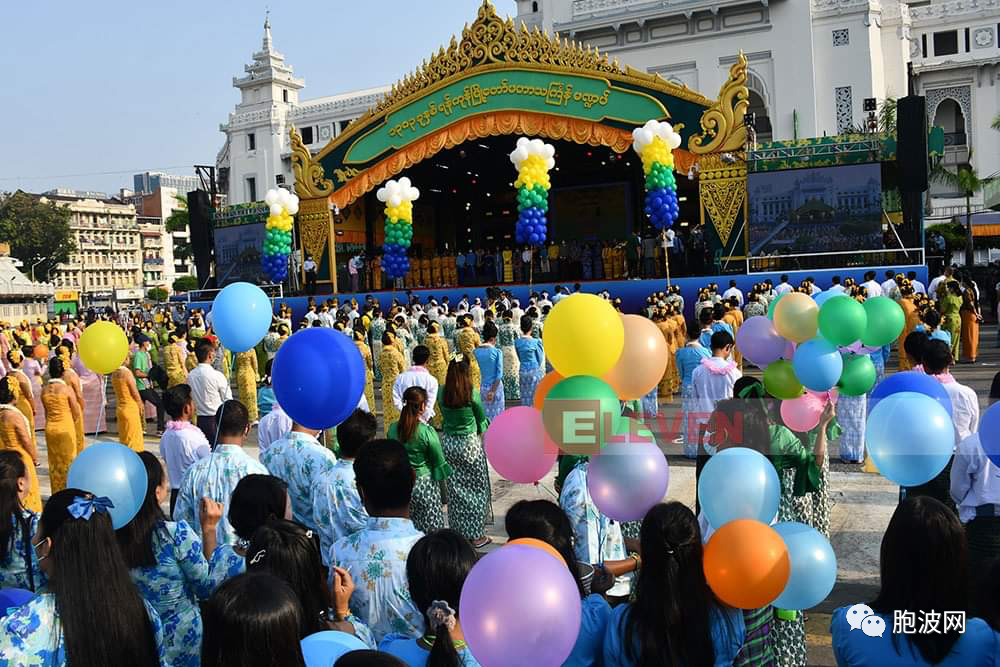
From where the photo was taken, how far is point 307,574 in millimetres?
2432

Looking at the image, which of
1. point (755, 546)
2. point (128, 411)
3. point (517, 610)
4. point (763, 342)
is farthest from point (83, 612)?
point (128, 411)

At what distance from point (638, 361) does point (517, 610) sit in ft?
6.12

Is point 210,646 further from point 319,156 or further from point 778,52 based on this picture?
point 778,52

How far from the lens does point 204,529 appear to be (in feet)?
10.1

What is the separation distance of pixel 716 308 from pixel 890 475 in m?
5.48

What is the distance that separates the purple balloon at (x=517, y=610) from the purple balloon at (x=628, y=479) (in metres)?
0.96

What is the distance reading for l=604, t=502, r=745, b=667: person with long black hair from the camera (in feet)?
7.19

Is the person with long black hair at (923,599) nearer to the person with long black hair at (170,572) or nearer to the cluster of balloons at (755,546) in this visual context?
the cluster of balloons at (755,546)

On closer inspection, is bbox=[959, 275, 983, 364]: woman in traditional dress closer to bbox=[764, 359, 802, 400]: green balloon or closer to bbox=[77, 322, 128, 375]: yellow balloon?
bbox=[764, 359, 802, 400]: green balloon

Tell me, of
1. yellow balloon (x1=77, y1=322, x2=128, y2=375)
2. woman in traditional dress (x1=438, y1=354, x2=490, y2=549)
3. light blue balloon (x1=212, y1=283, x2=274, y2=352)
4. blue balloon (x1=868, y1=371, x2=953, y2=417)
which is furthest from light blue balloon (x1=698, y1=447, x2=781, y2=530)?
yellow balloon (x1=77, y1=322, x2=128, y2=375)

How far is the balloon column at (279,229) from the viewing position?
19953 millimetres

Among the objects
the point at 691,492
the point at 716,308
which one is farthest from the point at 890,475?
the point at 716,308

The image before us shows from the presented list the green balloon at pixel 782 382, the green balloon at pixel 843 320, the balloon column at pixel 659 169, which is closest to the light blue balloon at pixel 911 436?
the green balloon at pixel 782 382

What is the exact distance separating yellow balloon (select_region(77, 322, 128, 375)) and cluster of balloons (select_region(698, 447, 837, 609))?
525 centimetres
